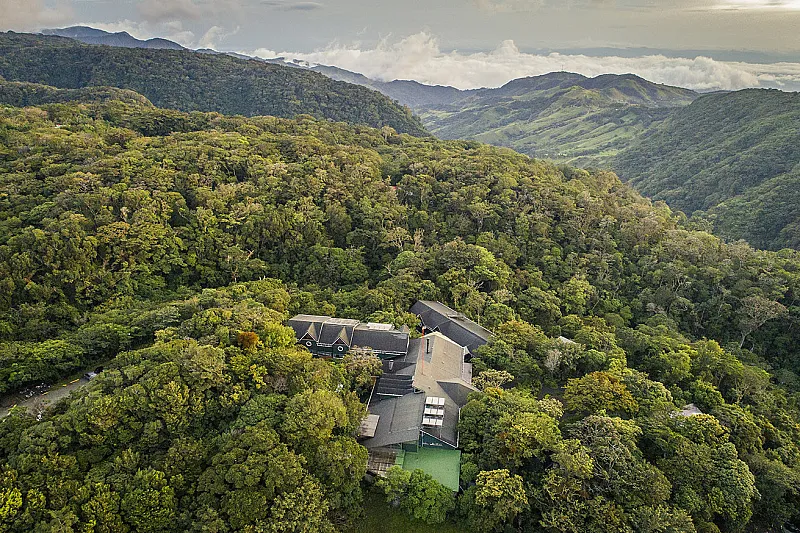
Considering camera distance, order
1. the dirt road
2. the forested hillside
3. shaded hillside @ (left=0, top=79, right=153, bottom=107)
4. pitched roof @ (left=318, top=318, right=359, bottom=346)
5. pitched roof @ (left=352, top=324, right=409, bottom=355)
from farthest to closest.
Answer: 1. the forested hillside
2. shaded hillside @ (left=0, top=79, right=153, bottom=107)
3. pitched roof @ (left=318, top=318, right=359, bottom=346)
4. pitched roof @ (left=352, top=324, right=409, bottom=355)
5. the dirt road

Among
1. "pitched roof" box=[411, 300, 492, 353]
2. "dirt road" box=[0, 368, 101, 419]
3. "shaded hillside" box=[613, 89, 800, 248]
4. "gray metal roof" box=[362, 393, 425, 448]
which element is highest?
"shaded hillside" box=[613, 89, 800, 248]

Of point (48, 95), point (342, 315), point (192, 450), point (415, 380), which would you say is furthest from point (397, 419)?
point (48, 95)

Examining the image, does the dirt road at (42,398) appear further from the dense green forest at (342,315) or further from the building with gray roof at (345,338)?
the building with gray roof at (345,338)

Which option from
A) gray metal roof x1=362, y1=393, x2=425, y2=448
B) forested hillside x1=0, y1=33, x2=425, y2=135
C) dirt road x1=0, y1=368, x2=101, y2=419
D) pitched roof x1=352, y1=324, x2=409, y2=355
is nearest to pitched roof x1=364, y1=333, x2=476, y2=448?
gray metal roof x1=362, y1=393, x2=425, y2=448

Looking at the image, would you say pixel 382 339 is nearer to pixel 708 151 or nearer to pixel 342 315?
pixel 342 315

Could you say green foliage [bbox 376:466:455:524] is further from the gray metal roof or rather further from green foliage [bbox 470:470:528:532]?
the gray metal roof

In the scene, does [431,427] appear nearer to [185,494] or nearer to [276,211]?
[185,494]
